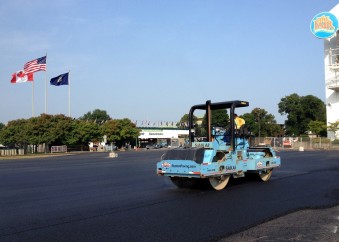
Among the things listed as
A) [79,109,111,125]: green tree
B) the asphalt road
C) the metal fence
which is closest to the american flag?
the metal fence

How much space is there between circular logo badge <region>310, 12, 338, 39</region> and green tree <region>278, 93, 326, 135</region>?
134 ft

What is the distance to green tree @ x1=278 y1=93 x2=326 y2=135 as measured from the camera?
95.4 meters

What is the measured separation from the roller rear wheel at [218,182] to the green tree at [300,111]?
86.7 meters

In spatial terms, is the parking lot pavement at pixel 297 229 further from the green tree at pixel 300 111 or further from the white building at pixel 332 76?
the green tree at pixel 300 111

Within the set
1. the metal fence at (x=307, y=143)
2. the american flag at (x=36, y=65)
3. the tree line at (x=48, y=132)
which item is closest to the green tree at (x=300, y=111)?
the metal fence at (x=307, y=143)

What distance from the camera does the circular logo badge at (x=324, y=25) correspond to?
56.5 meters

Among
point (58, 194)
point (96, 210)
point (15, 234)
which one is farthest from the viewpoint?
point (58, 194)

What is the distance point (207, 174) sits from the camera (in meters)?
11.7

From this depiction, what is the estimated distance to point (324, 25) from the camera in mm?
56656

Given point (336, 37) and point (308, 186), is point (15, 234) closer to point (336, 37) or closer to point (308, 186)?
point (308, 186)

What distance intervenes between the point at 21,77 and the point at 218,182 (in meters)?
51.0

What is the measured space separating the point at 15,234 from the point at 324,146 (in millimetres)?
57869

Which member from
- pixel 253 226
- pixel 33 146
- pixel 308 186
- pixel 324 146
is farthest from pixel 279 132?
pixel 253 226

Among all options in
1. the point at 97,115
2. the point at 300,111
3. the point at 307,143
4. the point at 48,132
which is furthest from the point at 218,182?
the point at 97,115
